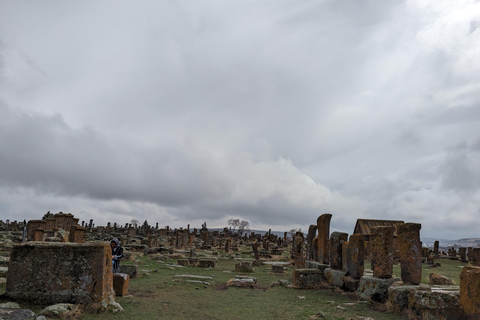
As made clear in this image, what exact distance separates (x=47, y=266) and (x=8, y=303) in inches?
39.4

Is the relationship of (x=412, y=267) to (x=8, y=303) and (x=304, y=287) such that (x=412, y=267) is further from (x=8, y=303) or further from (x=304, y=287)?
(x=8, y=303)

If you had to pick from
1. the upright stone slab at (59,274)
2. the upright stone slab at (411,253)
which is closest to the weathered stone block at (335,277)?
the upright stone slab at (411,253)

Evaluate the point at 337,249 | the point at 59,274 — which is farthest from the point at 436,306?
the point at 59,274

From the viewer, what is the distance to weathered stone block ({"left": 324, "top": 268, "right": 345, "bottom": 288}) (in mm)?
12734

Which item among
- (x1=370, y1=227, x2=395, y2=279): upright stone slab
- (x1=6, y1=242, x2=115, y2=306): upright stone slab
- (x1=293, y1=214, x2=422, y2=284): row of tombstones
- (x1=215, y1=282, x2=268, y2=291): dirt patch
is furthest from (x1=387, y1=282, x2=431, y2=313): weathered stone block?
(x1=6, y1=242, x2=115, y2=306): upright stone slab

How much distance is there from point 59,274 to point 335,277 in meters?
10.3

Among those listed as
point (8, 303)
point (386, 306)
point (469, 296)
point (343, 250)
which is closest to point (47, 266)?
point (8, 303)

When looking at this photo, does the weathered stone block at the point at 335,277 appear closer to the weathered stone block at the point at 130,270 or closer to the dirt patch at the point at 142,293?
the dirt patch at the point at 142,293

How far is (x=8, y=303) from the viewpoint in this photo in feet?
22.9

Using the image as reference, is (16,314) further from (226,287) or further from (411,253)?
(411,253)

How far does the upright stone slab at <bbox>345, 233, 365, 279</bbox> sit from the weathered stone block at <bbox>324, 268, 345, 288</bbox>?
0.39m

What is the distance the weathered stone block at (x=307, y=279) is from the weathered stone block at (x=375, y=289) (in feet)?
9.26

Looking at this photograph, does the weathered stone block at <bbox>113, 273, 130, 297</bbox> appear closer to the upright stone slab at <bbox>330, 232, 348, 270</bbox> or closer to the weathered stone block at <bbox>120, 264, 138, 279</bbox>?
the weathered stone block at <bbox>120, 264, 138, 279</bbox>

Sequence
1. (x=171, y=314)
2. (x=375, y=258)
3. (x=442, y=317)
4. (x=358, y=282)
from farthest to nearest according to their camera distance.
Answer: (x=358, y=282) → (x=375, y=258) → (x=171, y=314) → (x=442, y=317)
